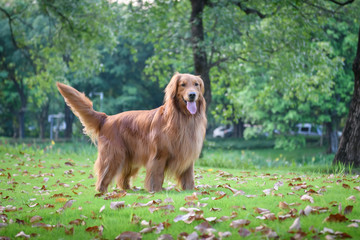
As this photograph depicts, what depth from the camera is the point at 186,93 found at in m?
5.40

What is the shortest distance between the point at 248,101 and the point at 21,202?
19.7 metres

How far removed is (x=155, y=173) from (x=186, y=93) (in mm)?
1302

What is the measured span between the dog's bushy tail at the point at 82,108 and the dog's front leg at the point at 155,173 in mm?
1186

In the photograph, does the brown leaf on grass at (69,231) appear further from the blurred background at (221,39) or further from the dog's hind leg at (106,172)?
the blurred background at (221,39)

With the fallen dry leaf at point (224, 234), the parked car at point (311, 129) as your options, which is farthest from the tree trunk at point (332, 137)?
the fallen dry leaf at point (224, 234)

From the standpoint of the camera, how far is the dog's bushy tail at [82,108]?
19.9ft

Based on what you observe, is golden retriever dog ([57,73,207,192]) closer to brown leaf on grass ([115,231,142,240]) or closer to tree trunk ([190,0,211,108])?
brown leaf on grass ([115,231,142,240])

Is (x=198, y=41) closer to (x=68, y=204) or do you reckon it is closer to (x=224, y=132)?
(x=68, y=204)

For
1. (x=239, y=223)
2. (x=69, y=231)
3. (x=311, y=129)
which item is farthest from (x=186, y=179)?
(x=311, y=129)

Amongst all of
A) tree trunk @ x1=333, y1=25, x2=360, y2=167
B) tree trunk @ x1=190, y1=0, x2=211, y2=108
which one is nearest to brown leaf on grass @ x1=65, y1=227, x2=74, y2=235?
tree trunk @ x1=333, y1=25, x2=360, y2=167

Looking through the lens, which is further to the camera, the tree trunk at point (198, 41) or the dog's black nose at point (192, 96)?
the tree trunk at point (198, 41)

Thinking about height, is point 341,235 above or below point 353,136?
below

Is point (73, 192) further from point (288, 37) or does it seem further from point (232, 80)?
point (232, 80)

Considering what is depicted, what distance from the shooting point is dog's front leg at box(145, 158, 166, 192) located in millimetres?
5629
